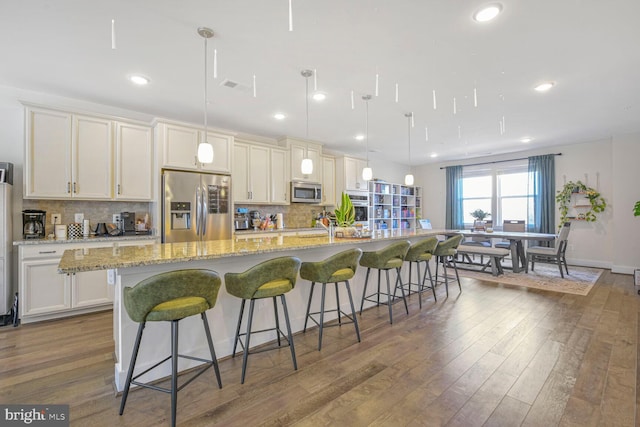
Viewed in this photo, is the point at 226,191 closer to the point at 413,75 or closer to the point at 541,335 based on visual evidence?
the point at 413,75

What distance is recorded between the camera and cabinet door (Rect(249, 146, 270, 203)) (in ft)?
16.5

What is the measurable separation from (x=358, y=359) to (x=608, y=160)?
7025 mm

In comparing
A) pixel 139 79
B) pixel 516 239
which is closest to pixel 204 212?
pixel 139 79

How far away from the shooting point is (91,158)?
11.9 ft

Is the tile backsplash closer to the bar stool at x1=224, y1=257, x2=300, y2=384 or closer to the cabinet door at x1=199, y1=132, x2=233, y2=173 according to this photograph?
the cabinet door at x1=199, y1=132, x2=233, y2=173

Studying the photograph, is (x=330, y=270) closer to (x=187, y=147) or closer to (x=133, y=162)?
(x=187, y=147)

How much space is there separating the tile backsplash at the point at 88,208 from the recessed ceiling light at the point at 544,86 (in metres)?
5.35

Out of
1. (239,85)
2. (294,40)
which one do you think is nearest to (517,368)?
(294,40)

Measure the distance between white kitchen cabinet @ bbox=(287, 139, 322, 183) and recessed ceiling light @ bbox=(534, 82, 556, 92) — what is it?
11.1 feet

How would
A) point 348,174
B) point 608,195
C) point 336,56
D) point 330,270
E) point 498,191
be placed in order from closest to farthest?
point 330,270 < point 336,56 < point 608,195 < point 348,174 < point 498,191

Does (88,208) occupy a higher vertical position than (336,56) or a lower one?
lower

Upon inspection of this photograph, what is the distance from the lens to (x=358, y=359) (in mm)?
2354

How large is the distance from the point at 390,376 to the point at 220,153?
3789mm

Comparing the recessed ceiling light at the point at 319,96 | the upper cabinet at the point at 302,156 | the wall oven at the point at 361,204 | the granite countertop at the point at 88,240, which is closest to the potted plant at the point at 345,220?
the recessed ceiling light at the point at 319,96
